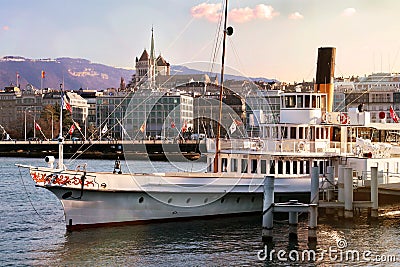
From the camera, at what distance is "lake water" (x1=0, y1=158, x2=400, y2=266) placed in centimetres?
2627

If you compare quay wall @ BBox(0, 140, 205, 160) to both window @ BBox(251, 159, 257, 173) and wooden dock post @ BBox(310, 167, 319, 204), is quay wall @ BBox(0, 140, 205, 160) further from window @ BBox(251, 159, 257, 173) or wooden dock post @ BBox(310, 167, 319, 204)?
wooden dock post @ BBox(310, 167, 319, 204)

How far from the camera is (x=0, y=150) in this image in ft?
398

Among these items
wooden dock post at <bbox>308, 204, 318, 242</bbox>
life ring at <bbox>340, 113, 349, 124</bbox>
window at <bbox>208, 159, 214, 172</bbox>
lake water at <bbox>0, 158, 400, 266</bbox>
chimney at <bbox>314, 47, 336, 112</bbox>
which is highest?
chimney at <bbox>314, 47, 336, 112</bbox>

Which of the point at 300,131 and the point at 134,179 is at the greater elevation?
the point at 300,131

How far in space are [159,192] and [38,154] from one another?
84.5 meters

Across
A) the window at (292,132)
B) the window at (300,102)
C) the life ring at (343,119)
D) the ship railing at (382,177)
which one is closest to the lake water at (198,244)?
the ship railing at (382,177)

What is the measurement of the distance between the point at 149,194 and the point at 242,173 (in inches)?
220

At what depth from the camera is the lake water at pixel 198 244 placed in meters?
26.3

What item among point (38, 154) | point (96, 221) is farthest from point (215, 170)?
point (38, 154)

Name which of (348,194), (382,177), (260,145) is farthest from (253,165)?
(382,177)

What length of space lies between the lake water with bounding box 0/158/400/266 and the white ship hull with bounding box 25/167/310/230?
58 cm

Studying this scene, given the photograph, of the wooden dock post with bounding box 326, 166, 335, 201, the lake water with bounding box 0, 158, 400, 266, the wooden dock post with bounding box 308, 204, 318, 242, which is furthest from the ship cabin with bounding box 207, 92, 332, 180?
the wooden dock post with bounding box 308, 204, 318, 242

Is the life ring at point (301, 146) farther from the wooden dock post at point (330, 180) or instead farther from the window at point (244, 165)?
the window at point (244, 165)

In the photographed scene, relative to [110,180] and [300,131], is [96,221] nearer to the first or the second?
[110,180]
